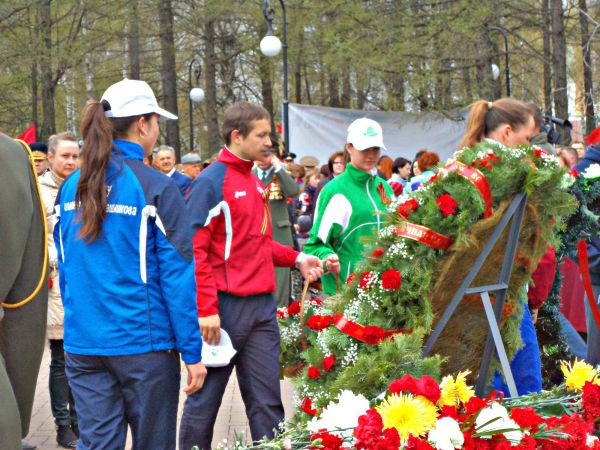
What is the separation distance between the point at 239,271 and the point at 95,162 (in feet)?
3.96

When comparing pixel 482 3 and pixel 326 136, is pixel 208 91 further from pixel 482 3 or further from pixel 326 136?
pixel 482 3

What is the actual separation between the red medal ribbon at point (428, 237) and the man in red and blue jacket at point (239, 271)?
1.18 metres

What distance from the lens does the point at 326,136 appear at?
20.6 metres

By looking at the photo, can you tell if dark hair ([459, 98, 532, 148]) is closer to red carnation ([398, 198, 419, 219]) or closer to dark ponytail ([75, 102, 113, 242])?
red carnation ([398, 198, 419, 219])

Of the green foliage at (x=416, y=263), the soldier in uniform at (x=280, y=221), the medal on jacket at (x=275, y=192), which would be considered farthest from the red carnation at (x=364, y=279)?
the medal on jacket at (x=275, y=192)

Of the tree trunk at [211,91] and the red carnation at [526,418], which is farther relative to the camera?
the tree trunk at [211,91]

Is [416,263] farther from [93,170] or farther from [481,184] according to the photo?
[93,170]

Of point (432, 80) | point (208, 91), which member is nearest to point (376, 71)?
point (432, 80)

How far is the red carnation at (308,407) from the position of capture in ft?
12.4

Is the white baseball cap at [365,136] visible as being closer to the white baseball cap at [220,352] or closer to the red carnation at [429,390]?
the white baseball cap at [220,352]

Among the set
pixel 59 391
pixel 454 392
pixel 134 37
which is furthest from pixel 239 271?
pixel 134 37

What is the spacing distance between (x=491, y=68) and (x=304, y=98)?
1773cm

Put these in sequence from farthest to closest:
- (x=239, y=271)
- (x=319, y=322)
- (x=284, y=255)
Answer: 1. (x=284, y=255)
2. (x=239, y=271)
3. (x=319, y=322)

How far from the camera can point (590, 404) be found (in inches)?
141
